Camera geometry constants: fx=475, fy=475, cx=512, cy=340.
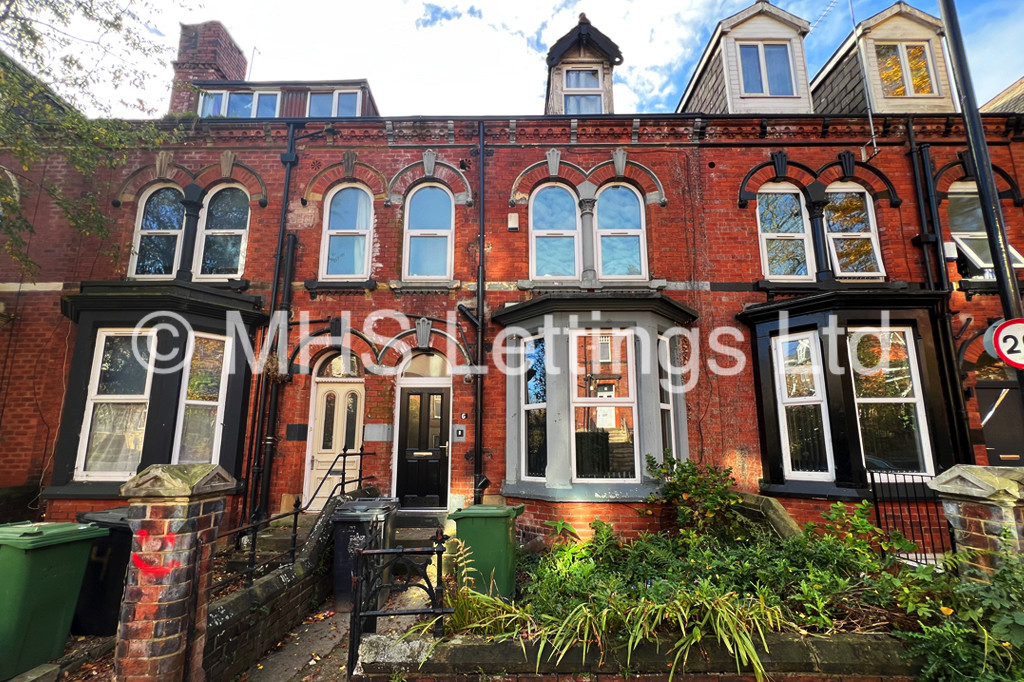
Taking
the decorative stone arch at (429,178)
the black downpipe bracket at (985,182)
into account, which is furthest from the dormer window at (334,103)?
→ the black downpipe bracket at (985,182)

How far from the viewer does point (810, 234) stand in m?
9.04

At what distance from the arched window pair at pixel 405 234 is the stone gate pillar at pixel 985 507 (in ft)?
24.0

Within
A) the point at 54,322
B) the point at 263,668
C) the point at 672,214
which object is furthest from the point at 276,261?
the point at 672,214

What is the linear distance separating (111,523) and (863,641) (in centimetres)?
615

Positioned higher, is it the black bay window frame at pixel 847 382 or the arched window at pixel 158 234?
the arched window at pixel 158 234

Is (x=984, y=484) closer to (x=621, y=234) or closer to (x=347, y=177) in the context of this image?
(x=621, y=234)

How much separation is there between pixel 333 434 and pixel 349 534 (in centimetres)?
309

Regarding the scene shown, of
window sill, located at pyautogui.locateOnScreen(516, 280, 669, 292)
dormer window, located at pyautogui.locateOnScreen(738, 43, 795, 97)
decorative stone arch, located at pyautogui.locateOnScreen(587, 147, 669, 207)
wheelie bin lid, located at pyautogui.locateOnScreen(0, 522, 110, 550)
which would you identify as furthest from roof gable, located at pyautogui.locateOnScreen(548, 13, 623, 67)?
wheelie bin lid, located at pyautogui.locateOnScreen(0, 522, 110, 550)

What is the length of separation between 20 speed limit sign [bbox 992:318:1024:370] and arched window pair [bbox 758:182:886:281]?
13.0 ft

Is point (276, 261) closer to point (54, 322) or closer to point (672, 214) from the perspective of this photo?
point (54, 322)

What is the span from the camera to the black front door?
8344 mm

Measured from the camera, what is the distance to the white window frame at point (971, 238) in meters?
8.77

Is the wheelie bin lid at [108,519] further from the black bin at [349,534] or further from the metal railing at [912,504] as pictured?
the metal railing at [912,504]

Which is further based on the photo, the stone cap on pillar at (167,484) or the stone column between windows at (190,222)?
the stone column between windows at (190,222)
